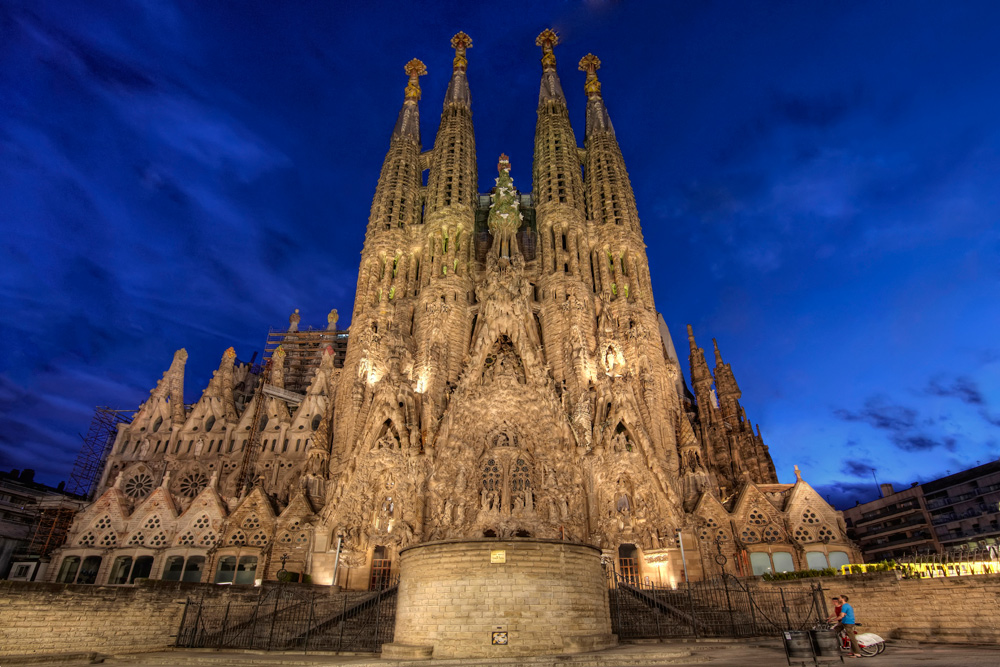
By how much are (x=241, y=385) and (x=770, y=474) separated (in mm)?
47439

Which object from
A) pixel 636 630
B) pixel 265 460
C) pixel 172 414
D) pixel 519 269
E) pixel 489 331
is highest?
pixel 519 269

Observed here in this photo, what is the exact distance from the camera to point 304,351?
57250 millimetres

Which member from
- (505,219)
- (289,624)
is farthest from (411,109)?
(289,624)

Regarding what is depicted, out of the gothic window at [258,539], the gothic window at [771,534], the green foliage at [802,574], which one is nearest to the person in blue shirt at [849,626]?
the green foliage at [802,574]

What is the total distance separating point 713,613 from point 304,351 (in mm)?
48095

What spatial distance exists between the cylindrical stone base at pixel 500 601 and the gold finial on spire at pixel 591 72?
5038 centimetres

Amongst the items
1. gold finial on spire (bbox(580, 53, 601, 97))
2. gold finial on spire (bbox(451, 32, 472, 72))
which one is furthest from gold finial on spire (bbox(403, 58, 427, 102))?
gold finial on spire (bbox(580, 53, 601, 97))

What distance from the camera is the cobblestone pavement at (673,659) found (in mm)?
10445

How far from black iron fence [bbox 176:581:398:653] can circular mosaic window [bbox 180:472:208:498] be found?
20.9 m

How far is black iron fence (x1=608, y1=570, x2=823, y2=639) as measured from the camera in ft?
58.0

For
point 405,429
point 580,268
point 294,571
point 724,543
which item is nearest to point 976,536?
point 724,543

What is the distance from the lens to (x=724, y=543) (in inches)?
1166

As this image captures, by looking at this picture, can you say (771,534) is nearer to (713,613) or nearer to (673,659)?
(713,613)

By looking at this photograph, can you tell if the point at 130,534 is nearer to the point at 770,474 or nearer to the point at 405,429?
the point at 405,429
